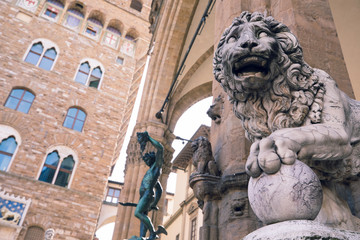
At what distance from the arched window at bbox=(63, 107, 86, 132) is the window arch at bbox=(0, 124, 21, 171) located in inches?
87.1

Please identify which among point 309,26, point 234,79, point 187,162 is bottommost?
point 234,79

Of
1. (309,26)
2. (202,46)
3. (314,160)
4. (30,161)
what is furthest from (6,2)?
(314,160)

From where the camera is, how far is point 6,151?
12.3m

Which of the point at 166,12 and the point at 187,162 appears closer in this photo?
the point at 166,12

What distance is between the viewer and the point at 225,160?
237 cm

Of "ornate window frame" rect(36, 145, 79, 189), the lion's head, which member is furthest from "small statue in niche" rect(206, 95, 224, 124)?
"ornate window frame" rect(36, 145, 79, 189)

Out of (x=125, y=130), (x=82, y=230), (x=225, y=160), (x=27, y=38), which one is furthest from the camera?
(x=125, y=130)

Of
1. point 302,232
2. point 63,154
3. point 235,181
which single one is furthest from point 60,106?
point 302,232

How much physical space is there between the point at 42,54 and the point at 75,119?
3.75 metres

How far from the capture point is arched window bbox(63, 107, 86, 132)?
1432cm

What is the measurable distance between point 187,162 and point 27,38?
410 inches

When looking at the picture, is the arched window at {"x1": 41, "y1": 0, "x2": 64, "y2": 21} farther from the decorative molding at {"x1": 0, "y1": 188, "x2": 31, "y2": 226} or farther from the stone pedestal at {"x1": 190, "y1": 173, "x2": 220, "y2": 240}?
the stone pedestal at {"x1": 190, "y1": 173, "x2": 220, "y2": 240}

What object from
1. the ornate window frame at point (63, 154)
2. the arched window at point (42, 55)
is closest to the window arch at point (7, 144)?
the ornate window frame at point (63, 154)

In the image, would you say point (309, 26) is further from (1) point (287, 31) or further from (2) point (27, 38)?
(2) point (27, 38)
